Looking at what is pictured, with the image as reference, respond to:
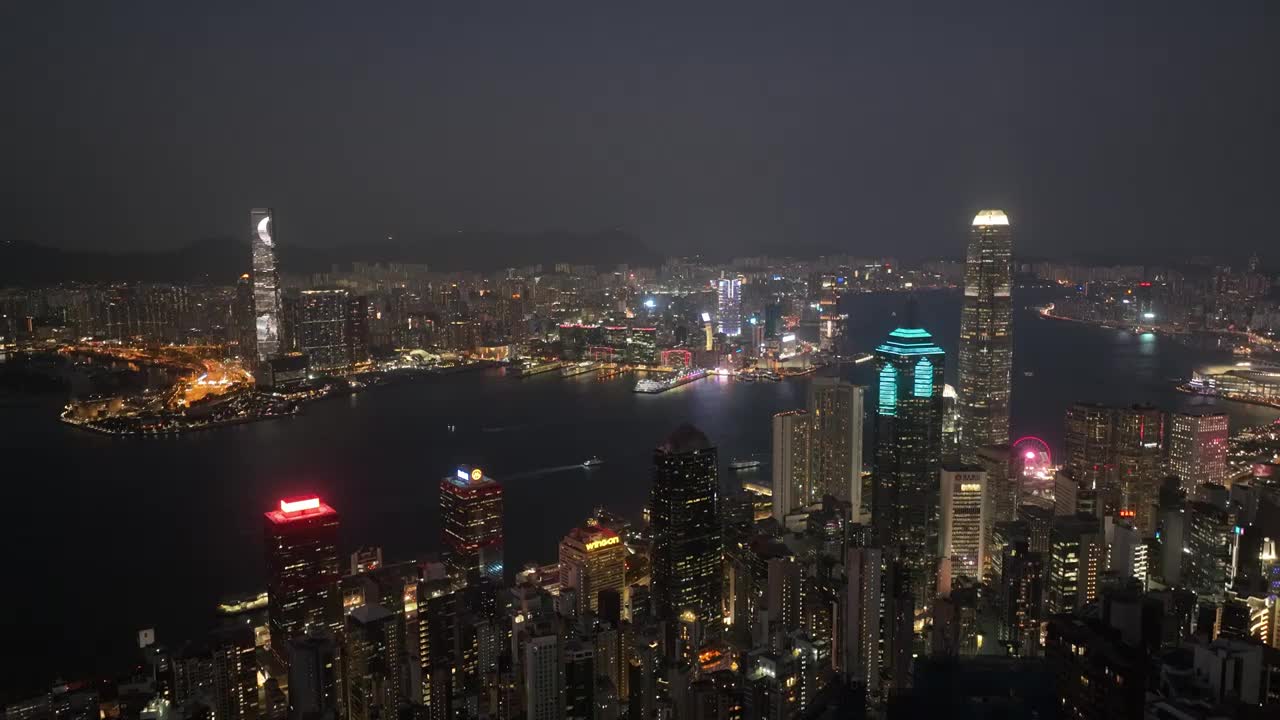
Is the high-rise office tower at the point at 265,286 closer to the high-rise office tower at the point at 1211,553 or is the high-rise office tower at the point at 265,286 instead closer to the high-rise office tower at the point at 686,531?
the high-rise office tower at the point at 686,531

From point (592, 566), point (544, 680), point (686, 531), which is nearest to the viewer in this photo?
point (544, 680)

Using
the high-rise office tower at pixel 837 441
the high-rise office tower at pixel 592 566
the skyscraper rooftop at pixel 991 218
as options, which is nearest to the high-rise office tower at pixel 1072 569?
the high-rise office tower at pixel 837 441

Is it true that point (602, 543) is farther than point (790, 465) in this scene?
No

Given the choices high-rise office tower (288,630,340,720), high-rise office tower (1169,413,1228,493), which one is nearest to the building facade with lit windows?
high-rise office tower (1169,413,1228,493)

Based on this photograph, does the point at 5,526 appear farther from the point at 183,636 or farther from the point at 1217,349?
the point at 1217,349

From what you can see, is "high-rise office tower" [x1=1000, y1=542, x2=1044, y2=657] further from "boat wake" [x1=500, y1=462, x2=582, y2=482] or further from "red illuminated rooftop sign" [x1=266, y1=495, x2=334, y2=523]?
"red illuminated rooftop sign" [x1=266, y1=495, x2=334, y2=523]

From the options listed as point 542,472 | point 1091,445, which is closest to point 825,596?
point 542,472

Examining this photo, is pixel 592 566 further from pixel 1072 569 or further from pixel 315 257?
pixel 315 257
